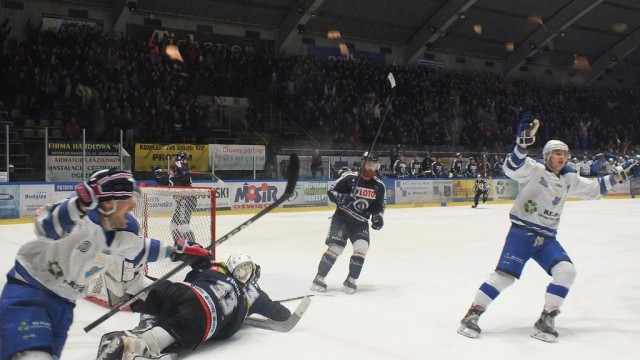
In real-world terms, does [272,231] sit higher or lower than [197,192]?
lower

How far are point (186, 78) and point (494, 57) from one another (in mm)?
18649

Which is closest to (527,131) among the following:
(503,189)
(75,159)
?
(75,159)

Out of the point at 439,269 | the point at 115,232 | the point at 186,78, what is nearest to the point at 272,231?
the point at 439,269

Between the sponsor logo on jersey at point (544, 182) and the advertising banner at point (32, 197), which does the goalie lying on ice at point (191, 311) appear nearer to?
the sponsor logo on jersey at point (544, 182)

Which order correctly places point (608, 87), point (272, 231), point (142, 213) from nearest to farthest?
1. point (142, 213)
2. point (272, 231)
3. point (608, 87)

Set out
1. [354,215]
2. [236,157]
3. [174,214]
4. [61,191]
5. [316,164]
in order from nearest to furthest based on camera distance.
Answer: [354,215] < [174,214] < [61,191] < [236,157] < [316,164]

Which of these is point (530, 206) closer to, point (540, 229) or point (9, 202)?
point (540, 229)

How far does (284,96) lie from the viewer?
22.0 meters

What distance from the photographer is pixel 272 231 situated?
37.6ft

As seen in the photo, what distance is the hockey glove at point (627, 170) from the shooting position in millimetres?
4699

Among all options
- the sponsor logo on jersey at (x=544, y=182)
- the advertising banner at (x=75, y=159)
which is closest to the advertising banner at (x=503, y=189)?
the advertising banner at (x=75, y=159)

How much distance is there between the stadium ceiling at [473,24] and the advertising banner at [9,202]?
9931 mm

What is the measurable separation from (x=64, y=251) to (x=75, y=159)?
12.2 metres

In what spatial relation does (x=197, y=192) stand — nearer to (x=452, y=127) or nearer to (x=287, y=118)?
(x=287, y=118)
